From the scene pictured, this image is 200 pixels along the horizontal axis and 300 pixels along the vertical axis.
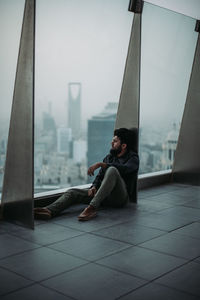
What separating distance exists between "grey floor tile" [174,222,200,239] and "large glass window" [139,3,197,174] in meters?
2.54

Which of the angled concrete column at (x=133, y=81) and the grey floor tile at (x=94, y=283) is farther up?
the angled concrete column at (x=133, y=81)

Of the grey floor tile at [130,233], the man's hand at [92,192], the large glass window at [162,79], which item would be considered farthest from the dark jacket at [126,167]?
the large glass window at [162,79]

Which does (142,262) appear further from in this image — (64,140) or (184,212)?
(64,140)

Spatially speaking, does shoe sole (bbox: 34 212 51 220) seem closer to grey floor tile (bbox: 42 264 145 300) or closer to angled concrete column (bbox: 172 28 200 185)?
grey floor tile (bbox: 42 264 145 300)

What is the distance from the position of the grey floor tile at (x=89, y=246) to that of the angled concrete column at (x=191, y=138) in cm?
376

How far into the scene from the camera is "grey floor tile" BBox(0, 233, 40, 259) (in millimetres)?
3744

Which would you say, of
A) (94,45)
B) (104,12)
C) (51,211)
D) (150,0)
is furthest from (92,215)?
(150,0)

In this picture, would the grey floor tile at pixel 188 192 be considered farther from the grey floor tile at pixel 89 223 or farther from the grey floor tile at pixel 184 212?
the grey floor tile at pixel 89 223

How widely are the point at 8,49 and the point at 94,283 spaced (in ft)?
9.34

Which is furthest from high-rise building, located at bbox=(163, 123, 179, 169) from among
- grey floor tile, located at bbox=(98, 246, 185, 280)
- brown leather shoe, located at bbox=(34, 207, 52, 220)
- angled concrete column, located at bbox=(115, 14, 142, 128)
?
grey floor tile, located at bbox=(98, 246, 185, 280)

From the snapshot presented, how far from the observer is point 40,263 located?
3.47 m

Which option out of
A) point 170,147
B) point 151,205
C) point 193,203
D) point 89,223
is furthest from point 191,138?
point 89,223

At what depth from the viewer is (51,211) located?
16.2 ft

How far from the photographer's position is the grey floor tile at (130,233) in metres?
4.17
